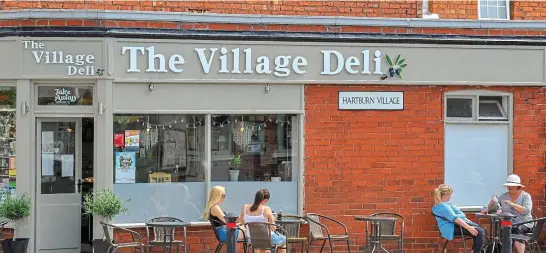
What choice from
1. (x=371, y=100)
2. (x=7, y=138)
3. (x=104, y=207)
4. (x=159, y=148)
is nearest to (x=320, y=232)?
(x=371, y=100)

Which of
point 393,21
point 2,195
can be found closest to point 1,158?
point 2,195

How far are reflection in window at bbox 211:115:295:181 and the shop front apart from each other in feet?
0.05

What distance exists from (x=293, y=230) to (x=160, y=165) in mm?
2155

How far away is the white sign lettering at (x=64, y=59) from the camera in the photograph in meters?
11.7

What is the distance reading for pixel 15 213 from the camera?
11.5 metres

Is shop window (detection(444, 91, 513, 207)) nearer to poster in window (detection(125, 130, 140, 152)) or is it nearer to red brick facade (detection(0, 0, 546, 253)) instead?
red brick facade (detection(0, 0, 546, 253))

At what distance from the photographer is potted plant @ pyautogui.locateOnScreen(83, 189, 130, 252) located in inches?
450

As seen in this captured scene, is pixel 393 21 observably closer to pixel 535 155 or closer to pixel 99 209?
pixel 535 155

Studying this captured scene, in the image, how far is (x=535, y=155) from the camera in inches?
520

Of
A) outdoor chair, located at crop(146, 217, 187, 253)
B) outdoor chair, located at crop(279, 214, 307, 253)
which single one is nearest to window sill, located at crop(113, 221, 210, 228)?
outdoor chair, located at crop(146, 217, 187, 253)

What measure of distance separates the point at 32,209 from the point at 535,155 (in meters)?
7.67

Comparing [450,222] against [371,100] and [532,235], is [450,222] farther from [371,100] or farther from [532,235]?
[371,100]

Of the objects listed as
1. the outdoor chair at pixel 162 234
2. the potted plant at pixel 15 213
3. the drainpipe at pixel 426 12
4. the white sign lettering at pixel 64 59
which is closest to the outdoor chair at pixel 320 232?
the outdoor chair at pixel 162 234

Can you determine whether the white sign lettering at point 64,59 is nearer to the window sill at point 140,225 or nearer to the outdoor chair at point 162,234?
the window sill at point 140,225
